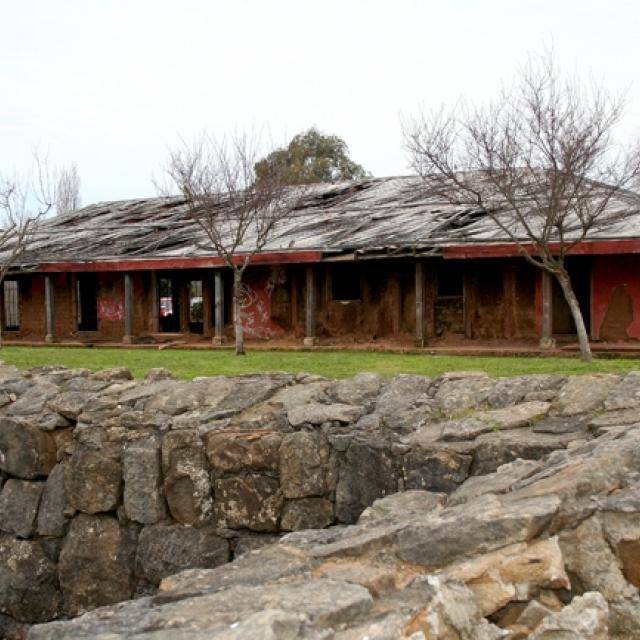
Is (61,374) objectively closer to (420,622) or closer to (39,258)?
(420,622)

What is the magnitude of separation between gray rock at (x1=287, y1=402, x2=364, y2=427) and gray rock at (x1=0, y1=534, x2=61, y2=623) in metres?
2.18

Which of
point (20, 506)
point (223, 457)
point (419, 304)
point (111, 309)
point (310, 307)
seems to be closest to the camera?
point (223, 457)

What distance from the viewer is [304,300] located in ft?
69.4

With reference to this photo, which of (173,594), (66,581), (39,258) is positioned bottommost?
(66,581)

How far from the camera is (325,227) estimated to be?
862 inches

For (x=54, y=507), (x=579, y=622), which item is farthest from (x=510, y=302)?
(x=579, y=622)

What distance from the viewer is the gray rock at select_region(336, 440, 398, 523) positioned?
528 centimetres

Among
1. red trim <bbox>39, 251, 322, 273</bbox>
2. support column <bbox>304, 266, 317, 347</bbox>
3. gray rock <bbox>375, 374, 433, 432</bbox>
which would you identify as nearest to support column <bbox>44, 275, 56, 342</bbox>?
red trim <bbox>39, 251, 322, 273</bbox>

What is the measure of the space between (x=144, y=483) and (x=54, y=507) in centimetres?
91

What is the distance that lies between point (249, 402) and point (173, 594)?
316 cm

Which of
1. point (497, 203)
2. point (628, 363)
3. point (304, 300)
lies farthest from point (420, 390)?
point (304, 300)

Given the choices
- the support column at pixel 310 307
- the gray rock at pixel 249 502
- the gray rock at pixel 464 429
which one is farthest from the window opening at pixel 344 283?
the gray rock at pixel 464 429

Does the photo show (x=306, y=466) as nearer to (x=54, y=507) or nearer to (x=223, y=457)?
(x=223, y=457)

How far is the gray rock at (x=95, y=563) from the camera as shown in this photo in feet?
19.5
